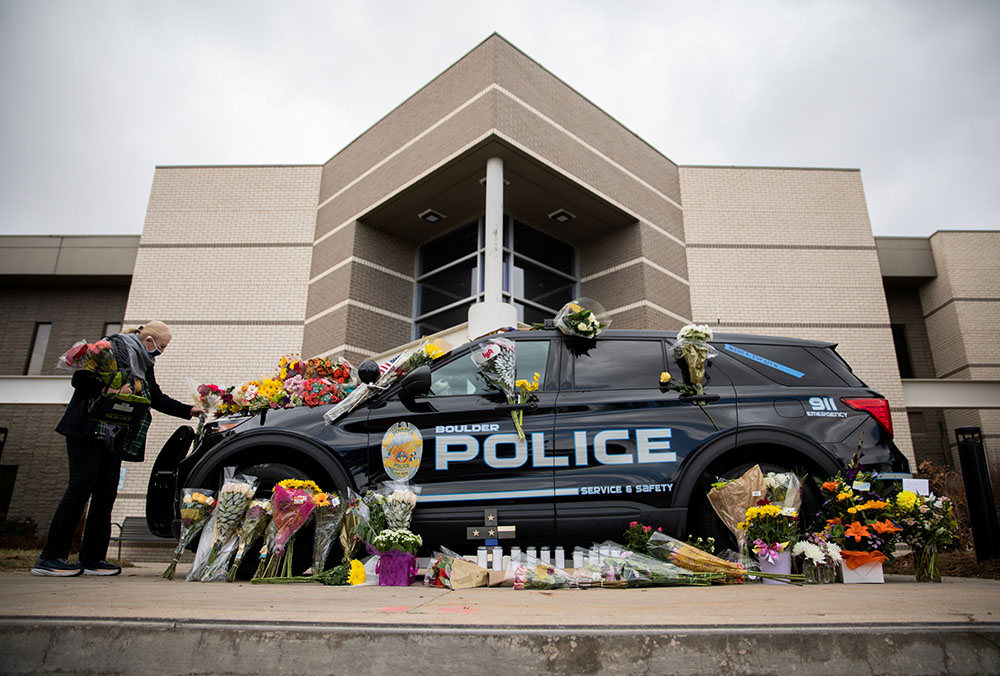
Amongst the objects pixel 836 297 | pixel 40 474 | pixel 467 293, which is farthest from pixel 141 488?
pixel 836 297

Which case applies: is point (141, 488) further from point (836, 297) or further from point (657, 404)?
point (836, 297)

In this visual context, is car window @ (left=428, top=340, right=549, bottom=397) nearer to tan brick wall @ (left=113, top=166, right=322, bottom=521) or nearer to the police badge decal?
the police badge decal

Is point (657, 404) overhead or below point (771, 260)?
below

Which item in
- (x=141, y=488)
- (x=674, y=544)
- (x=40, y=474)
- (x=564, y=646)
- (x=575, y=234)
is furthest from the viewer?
(x=40, y=474)

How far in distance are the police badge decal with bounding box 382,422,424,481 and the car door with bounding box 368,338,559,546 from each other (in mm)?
32

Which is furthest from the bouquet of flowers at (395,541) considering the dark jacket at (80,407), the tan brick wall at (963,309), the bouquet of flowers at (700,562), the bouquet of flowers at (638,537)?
the tan brick wall at (963,309)

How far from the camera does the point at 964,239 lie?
16.9m

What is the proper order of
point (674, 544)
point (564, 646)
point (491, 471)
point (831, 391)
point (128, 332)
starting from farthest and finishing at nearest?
1. point (128, 332)
2. point (831, 391)
3. point (491, 471)
4. point (674, 544)
5. point (564, 646)

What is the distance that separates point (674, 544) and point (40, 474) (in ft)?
57.9

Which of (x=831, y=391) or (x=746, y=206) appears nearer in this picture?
(x=831, y=391)

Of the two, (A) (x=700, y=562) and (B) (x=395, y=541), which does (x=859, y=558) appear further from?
(B) (x=395, y=541)

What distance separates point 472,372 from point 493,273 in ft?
19.6

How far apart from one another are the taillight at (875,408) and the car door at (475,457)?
225 cm

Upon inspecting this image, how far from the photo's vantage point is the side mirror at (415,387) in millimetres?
4473
